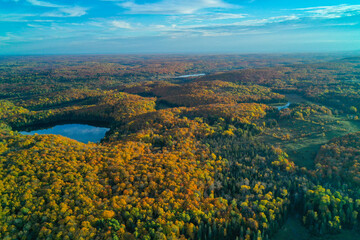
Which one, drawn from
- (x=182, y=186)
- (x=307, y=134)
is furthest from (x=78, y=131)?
(x=307, y=134)

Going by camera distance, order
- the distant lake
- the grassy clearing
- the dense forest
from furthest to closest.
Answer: the distant lake < the grassy clearing < the dense forest

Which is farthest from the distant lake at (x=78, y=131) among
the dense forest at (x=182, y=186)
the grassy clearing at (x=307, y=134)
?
the grassy clearing at (x=307, y=134)

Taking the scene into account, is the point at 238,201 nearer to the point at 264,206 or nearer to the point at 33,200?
the point at 264,206

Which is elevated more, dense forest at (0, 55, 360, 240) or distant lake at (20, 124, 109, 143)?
dense forest at (0, 55, 360, 240)

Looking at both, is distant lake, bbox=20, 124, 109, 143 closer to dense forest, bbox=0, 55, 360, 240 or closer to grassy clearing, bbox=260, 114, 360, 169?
dense forest, bbox=0, 55, 360, 240

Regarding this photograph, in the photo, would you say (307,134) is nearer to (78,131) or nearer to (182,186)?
(182,186)

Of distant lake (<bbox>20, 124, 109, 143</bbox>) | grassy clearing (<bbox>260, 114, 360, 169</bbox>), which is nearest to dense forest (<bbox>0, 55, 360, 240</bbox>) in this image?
grassy clearing (<bbox>260, 114, 360, 169</bbox>)

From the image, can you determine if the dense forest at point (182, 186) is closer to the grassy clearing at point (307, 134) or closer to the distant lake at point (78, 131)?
the grassy clearing at point (307, 134)

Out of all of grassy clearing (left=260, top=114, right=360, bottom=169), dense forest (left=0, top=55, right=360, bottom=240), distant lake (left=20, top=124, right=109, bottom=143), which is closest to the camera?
dense forest (left=0, top=55, right=360, bottom=240)

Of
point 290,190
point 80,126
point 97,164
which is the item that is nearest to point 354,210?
point 290,190
